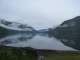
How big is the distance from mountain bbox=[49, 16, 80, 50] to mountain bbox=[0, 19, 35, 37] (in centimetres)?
19

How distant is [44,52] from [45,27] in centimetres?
20

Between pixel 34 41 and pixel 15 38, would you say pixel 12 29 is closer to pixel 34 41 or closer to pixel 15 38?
pixel 15 38

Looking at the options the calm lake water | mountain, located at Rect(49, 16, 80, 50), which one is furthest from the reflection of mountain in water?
mountain, located at Rect(49, 16, 80, 50)

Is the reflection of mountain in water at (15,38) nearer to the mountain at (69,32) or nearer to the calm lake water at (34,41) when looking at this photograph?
the calm lake water at (34,41)

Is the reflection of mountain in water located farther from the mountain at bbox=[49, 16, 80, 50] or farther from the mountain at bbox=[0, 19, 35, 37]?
the mountain at bbox=[49, 16, 80, 50]

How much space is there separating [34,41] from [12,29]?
203mm

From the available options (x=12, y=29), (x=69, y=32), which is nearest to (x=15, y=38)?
(x=12, y=29)

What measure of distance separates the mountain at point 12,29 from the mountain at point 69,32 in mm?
191

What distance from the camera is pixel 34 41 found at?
1.63m

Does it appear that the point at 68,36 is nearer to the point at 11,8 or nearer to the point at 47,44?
the point at 47,44

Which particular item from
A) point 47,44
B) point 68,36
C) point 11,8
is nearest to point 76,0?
point 68,36

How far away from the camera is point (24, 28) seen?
5.43ft

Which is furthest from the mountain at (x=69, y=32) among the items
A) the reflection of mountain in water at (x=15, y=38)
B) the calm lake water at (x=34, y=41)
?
the reflection of mountain in water at (x=15, y=38)

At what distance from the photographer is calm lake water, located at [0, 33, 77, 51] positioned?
5.33 feet
